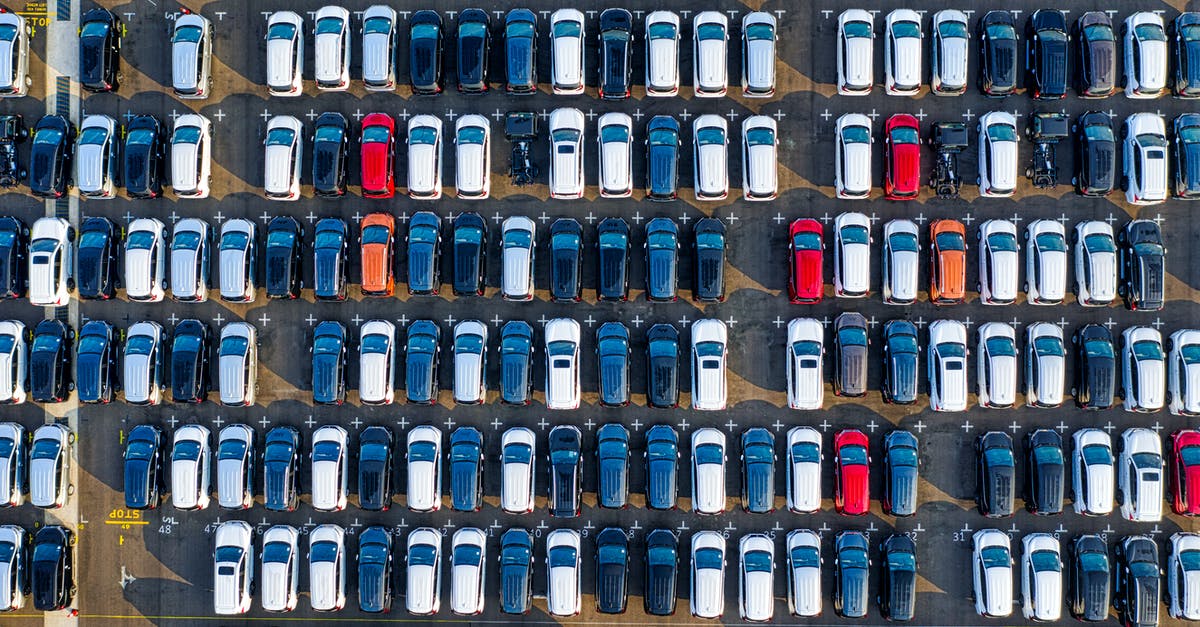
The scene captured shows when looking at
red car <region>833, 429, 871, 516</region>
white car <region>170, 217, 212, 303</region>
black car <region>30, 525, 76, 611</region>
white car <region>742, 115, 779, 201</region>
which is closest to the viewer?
white car <region>742, 115, 779, 201</region>

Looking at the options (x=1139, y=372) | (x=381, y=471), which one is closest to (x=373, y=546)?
(x=381, y=471)

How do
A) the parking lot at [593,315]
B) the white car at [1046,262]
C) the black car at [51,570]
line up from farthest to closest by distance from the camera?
1. the parking lot at [593,315]
2. the black car at [51,570]
3. the white car at [1046,262]

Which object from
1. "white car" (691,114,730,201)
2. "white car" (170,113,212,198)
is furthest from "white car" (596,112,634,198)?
"white car" (170,113,212,198)

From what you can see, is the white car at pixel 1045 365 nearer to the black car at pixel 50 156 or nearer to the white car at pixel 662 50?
the white car at pixel 662 50

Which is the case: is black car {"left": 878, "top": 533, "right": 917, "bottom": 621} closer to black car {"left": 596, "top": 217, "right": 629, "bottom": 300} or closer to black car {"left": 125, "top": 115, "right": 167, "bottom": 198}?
black car {"left": 596, "top": 217, "right": 629, "bottom": 300}

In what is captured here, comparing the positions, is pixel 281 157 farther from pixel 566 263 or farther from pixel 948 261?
pixel 948 261

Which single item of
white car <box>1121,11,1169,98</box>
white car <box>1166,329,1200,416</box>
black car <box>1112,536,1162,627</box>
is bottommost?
black car <box>1112,536,1162,627</box>

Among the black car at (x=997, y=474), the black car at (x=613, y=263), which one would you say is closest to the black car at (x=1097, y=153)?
the black car at (x=997, y=474)
